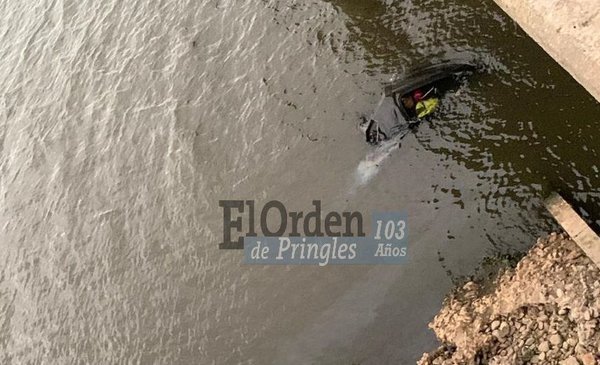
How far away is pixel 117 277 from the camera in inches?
545

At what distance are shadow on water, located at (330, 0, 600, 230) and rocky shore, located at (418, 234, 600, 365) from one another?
4.71ft

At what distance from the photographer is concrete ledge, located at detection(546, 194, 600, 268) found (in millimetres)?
9516

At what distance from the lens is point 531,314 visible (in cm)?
960

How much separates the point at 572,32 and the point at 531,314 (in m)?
4.61

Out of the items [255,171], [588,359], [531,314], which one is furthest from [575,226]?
[255,171]

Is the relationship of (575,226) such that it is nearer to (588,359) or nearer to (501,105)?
(588,359)

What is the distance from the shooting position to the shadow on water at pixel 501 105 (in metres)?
11.4

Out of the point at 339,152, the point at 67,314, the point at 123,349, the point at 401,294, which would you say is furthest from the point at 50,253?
the point at 401,294

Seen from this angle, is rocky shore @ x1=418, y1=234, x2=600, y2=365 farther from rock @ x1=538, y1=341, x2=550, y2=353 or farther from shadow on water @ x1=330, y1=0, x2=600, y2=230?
shadow on water @ x1=330, y1=0, x2=600, y2=230

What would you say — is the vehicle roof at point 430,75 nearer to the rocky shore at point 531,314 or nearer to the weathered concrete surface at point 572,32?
the weathered concrete surface at point 572,32

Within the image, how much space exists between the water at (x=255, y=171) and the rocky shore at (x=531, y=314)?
56 centimetres

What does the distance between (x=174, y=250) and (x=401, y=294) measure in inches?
215

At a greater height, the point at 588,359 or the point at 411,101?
the point at 411,101

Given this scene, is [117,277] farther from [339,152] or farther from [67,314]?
[339,152]
